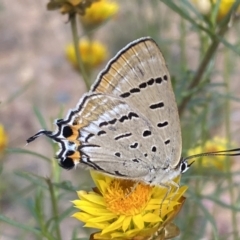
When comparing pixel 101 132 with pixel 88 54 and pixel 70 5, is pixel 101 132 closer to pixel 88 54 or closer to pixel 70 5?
pixel 70 5

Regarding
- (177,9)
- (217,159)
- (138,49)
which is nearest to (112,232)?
(138,49)

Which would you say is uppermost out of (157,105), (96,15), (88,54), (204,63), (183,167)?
(96,15)

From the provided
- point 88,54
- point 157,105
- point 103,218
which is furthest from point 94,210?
point 88,54

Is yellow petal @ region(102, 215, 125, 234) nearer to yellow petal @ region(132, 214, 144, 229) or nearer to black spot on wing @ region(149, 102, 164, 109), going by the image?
yellow petal @ region(132, 214, 144, 229)

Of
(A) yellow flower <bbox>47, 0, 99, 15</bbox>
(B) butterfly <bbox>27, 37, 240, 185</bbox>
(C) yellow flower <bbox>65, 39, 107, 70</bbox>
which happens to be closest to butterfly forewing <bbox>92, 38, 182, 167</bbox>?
(B) butterfly <bbox>27, 37, 240, 185</bbox>

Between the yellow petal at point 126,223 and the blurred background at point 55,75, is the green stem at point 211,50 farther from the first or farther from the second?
the blurred background at point 55,75

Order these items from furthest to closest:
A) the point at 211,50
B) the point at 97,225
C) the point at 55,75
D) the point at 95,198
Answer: the point at 55,75 → the point at 211,50 → the point at 95,198 → the point at 97,225

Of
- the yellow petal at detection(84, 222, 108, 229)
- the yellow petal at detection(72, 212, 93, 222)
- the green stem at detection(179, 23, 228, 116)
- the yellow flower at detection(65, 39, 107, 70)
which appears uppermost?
the yellow flower at detection(65, 39, 107, 70)
